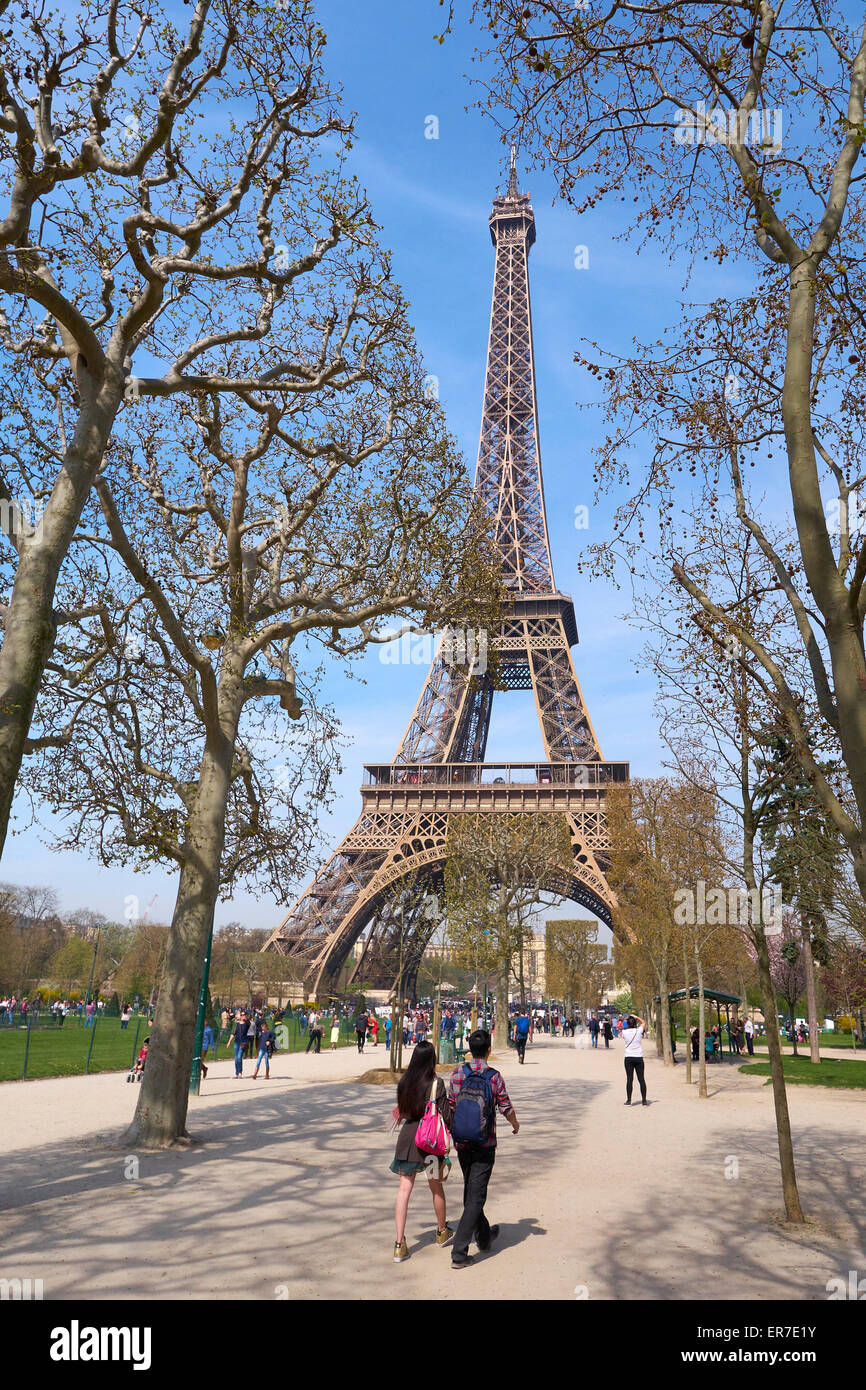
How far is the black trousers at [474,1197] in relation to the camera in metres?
6.73

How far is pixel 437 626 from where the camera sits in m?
14.1

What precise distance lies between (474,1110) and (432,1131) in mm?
389

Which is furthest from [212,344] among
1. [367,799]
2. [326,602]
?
[367,799]

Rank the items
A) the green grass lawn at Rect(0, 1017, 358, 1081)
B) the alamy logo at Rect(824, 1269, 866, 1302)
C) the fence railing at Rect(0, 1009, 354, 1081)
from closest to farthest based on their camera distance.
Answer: the alamy logo at Rect(824, 1269, 866, 1302)
the fence railing at Rect(0, 1009, 354, 1081)
the green grass lawn at Rect(0, 1017, 358, 1081)

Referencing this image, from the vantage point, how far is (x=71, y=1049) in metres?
31.5

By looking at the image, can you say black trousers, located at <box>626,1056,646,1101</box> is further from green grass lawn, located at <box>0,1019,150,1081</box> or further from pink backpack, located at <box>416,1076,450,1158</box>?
Result: pink backpack, located at <box>416,1076,450,1158</box>

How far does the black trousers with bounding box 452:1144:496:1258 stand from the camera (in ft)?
22.1

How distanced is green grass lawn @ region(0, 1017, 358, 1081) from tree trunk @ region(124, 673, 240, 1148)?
1236 cm

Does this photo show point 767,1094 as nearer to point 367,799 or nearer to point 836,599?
point 836,599

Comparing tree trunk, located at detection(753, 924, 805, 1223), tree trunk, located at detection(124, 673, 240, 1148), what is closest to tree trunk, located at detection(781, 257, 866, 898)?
tree trunk, located at detection(753, 924, 805, 1223)

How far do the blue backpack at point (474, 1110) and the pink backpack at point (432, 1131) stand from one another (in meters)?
0.14

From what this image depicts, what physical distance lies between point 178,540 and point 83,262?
4.57m
